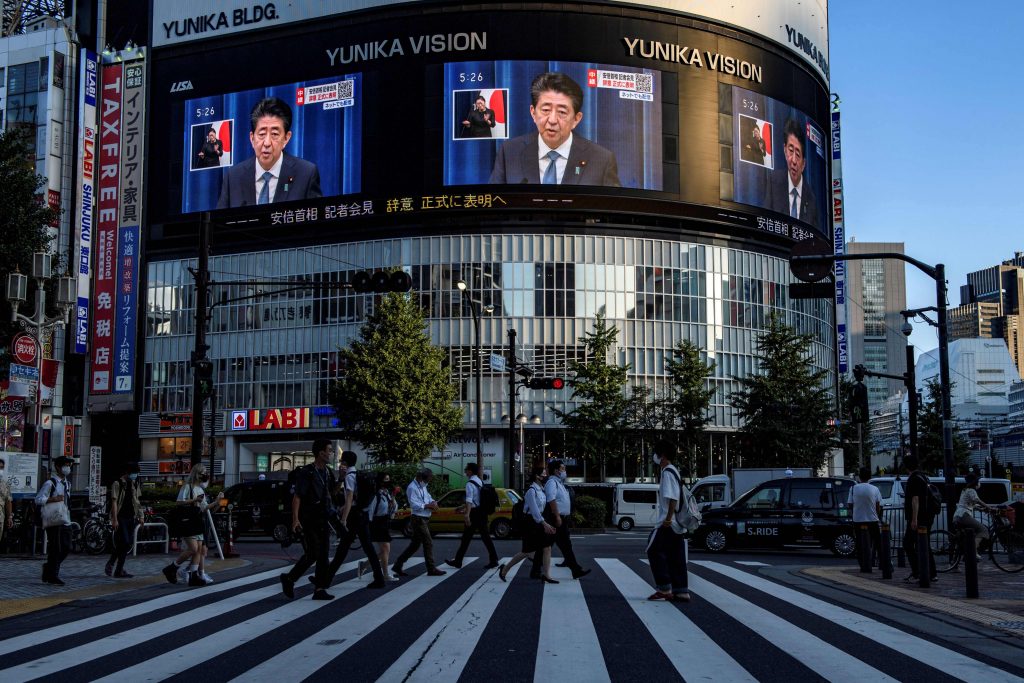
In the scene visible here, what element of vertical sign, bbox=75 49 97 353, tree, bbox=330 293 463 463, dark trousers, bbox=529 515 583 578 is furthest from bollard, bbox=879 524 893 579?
vertical sign, bbox=75 49 97 353

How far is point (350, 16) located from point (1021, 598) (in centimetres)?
6108

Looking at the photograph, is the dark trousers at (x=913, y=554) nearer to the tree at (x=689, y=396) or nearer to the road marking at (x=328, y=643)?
the road marking at (x=328, y=643)

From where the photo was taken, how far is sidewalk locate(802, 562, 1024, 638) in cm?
1159

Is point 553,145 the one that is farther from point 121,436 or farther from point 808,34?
point 121,436

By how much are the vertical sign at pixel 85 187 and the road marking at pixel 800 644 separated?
5977cm

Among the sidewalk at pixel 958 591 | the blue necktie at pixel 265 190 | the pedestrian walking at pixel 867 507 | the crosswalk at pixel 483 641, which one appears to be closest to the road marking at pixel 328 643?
the crosswalk at pixel 483 641

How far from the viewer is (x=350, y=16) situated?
222 ft

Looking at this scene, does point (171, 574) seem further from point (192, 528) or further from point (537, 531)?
point (537, 531)

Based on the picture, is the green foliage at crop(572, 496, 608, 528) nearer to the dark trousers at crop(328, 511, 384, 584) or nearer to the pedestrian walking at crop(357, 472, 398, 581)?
the pedestrian walking at crop(357, 472, 398, 581)

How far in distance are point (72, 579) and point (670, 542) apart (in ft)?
31.1

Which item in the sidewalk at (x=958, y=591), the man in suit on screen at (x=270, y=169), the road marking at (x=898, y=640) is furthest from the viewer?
the man in suit on screen at (x=270, y=169)

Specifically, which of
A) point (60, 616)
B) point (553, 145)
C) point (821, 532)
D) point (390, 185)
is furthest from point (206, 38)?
point (60, 616)

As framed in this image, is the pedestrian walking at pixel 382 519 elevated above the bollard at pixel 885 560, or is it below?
above

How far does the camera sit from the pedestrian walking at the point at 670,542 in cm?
1243
